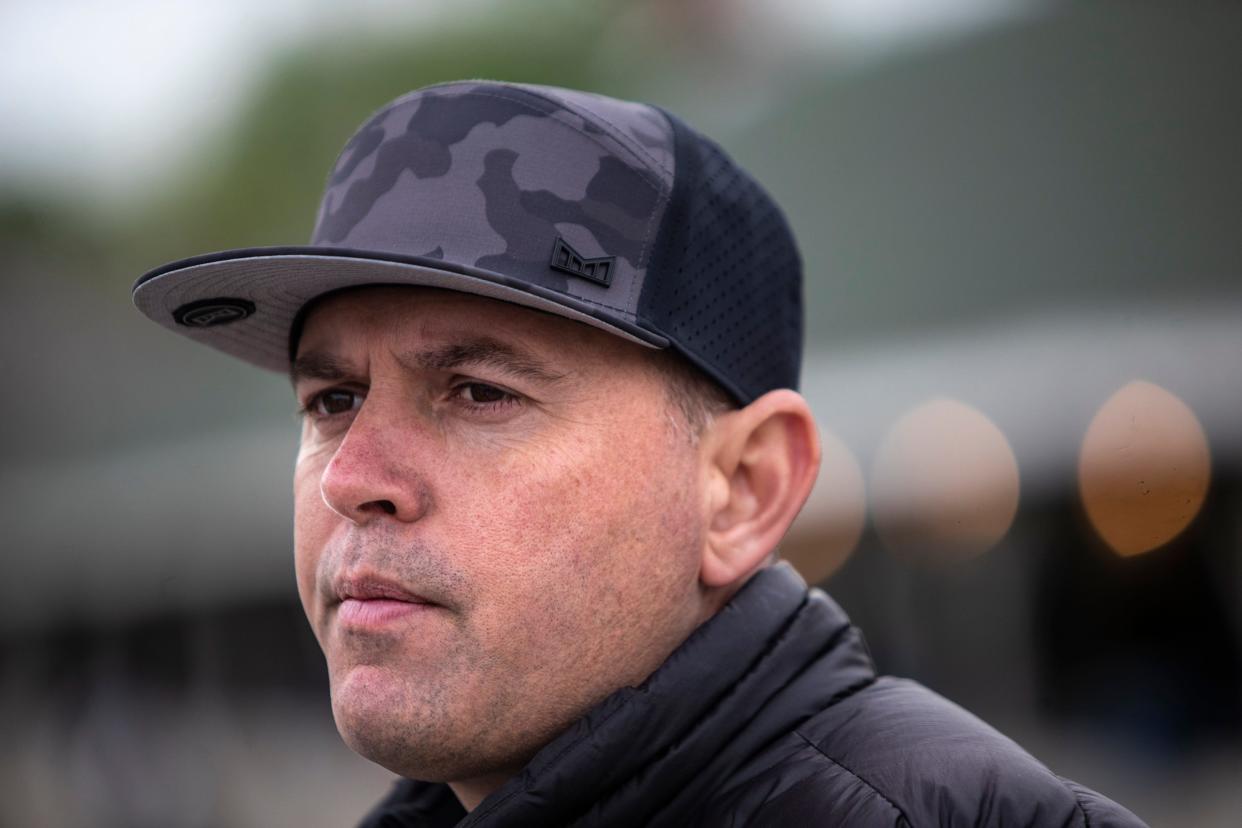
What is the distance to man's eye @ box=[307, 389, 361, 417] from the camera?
6.98 ft

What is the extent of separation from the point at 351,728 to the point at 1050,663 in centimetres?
928

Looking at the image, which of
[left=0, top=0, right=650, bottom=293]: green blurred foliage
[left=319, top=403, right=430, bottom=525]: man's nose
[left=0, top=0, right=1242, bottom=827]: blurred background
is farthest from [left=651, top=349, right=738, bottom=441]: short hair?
[left=0, top=0, right=650, bottom=293]: green blurred foliage

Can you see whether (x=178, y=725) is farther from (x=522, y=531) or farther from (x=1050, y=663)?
(x=522, y=531)

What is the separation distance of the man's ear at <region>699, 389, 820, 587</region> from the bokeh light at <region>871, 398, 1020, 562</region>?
770 centimetres

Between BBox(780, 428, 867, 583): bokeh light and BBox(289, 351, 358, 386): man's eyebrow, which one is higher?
BBox(289, 351, 358, 386): man's eyebrow

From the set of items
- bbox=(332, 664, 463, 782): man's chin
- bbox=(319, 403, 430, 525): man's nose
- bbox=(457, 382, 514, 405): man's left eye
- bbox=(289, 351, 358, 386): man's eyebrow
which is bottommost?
bbox=(332, 664, 463, 782): man's chin

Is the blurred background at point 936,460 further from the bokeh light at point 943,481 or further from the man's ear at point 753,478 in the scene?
the man's ear at point 753,478

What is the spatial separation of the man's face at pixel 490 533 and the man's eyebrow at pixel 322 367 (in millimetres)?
24

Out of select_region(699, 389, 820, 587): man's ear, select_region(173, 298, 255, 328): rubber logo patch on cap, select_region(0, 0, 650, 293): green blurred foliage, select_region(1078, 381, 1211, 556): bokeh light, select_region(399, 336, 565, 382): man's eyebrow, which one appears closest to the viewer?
A: select_region(399, 336, 565, 382): man's eyebrow

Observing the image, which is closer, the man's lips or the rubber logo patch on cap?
the man's lips

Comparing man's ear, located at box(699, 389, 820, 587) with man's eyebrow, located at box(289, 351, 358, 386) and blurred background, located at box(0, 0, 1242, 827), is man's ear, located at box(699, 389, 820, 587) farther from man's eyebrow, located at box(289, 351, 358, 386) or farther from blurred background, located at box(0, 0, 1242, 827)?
blurred background, located at box(0, 0, 1242, 827)

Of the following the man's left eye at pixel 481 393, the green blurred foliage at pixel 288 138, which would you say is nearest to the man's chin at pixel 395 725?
the man's left eye at pixel 481 393

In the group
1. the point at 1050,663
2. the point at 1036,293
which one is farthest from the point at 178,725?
the point at 1036,293

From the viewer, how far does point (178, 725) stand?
13891 mm
